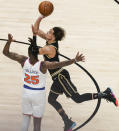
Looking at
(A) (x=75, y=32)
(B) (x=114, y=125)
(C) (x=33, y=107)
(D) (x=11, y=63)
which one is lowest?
(B) (x=114, y=125)

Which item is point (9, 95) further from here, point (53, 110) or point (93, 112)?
point (93, 112)

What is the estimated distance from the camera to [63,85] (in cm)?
680

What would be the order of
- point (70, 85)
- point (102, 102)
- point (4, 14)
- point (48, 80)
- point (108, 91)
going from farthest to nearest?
point (4, 14)
point (48, 80)
point (102, 102)
point (108, 91)
point (70, 85)

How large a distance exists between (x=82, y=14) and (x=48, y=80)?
3191mm

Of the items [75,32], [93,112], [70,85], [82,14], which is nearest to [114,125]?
[93,112]

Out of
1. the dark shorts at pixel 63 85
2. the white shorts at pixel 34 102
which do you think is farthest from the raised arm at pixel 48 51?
the white shorts at pixel 34 102

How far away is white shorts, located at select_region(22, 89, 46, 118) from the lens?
596 cm

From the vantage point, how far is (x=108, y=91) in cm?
727

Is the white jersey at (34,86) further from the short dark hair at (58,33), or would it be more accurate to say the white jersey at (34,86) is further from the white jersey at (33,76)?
the short dark hair at (58,33)

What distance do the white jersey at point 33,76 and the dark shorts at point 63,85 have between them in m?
0.83

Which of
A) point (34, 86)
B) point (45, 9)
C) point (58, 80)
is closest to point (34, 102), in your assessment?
point (34, 86)

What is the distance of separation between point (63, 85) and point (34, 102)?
933mm

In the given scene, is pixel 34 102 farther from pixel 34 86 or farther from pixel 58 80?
pixel 58 80

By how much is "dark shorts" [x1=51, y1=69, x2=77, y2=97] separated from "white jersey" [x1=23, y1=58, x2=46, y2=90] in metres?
0.83
